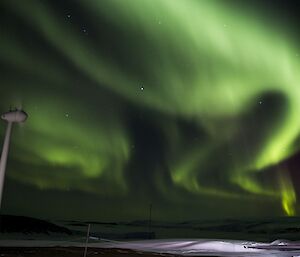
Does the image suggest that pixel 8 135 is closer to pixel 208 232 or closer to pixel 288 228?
pixel 208 232

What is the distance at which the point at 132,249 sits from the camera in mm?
14109

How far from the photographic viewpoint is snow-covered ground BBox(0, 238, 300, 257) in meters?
13.8

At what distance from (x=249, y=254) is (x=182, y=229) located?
5.01 meters

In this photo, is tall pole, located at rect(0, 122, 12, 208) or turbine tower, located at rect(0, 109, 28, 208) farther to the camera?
turbine tower, located at rect(0, 109, 28, 208)

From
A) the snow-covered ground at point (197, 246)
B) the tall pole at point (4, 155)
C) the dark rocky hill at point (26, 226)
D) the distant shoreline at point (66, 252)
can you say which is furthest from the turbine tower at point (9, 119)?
the dark rocky hill at point (26, 226)

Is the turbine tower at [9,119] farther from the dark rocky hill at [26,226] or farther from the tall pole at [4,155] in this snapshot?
the dark rocky hill at [26,226]

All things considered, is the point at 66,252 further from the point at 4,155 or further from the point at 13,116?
the point at 13,116

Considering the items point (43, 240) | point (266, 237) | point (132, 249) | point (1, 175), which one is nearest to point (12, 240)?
point (43, 240)

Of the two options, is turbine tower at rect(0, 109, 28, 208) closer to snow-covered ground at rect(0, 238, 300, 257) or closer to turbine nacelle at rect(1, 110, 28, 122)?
turbine nacelle at rect(1, 110, 28, 122)

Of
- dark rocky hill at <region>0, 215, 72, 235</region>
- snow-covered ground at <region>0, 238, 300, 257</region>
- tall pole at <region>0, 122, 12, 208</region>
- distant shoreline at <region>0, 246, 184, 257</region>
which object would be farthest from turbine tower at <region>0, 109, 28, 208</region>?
dark rocky hill at <region>0, 215, 72, 235</region>

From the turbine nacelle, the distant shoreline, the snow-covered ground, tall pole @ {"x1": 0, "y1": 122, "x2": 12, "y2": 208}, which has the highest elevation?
the turbine nacelle

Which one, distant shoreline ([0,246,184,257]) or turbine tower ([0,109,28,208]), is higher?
turbine tower ([0,109,28,208])

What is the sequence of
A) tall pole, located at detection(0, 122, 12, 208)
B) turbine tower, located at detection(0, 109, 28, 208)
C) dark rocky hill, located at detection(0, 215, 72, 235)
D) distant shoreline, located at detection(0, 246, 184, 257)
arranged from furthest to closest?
dark rocky hill, located at detection(0, 215, 72, 235)
distant shoreline, located at detection(0, 246, 184, 257)
turbine tower, located at detection(0, 109, 28, 208)
tall pole, located at detection(0, 122, 12, 208)

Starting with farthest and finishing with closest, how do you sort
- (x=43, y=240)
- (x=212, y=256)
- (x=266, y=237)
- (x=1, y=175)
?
(x=266, y=237) → (x=43, y=240) → (x=212, y=256) → (x=1, y=175)
